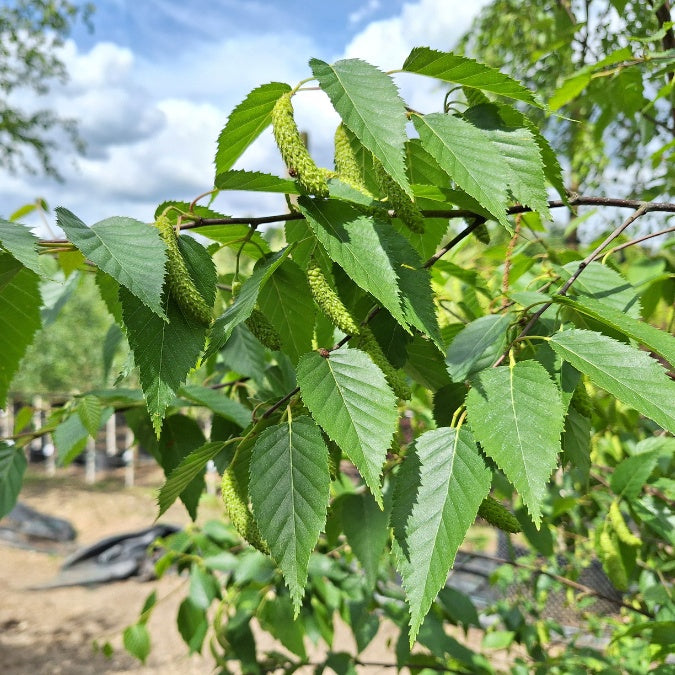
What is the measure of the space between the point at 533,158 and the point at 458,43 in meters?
6.07

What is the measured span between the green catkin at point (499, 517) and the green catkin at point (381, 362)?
0.12m

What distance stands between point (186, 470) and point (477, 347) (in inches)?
12.4

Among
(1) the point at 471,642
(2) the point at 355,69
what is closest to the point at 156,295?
(2) the point at 355,69

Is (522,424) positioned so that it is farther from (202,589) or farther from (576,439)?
(202,589)

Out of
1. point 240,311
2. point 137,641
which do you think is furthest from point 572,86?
point 137,641

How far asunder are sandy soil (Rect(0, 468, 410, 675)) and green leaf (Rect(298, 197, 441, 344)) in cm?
195

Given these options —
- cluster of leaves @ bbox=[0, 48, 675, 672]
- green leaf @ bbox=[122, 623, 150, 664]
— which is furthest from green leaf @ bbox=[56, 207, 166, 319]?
green leaf @ bbox=[122, 623, 150, 664]

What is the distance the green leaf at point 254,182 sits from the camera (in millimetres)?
577

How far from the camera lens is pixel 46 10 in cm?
1277

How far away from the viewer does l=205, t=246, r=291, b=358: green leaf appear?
52cm

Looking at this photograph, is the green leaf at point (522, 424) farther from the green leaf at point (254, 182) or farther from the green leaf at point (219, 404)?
the green leaf at point (219, 404)

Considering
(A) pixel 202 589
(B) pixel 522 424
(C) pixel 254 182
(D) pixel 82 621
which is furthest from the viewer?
(D) pixel 82 621

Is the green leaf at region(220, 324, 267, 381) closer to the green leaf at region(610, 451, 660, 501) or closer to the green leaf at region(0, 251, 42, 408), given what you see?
the green leaf at region(0, 251, 42, 408)

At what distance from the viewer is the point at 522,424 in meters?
0.48
